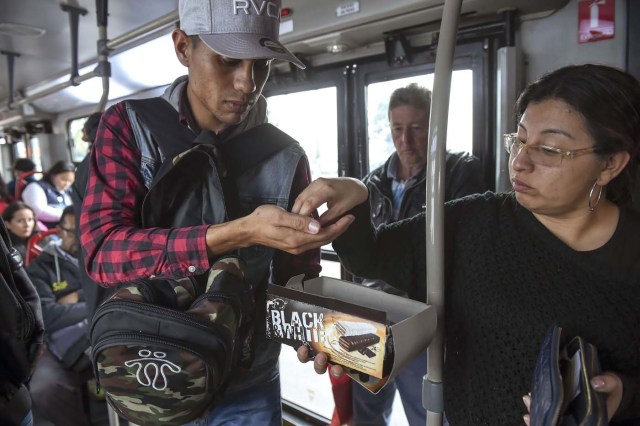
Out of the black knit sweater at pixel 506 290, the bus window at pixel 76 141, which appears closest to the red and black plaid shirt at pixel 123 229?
the black knit sweater at pixel 506 290

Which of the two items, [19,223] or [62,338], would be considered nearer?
[62,338]

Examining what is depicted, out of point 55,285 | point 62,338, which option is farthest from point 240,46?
point 55,285

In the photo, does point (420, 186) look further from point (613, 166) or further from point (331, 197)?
point (331, 197)

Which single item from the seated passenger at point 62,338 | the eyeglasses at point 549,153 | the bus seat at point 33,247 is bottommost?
the seated passenger at point 62,338

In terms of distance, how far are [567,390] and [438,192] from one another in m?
0.41

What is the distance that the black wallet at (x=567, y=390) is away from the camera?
0.77 m

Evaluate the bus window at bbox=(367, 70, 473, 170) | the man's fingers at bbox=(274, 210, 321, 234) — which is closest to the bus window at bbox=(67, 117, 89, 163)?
the bus window at bbox=(367, 70, 473, 170)

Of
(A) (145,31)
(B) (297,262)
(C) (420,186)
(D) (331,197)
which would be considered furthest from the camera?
(A) (145,31)

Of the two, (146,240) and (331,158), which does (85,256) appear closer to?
(146,240)

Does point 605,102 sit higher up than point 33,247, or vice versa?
point 605,102

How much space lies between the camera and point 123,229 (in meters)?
0.99

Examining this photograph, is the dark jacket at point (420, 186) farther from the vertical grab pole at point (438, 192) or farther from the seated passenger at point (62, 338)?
the seated passenger at point (62, 338)

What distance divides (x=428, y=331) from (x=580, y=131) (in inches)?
23.1

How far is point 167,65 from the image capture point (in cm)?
394
